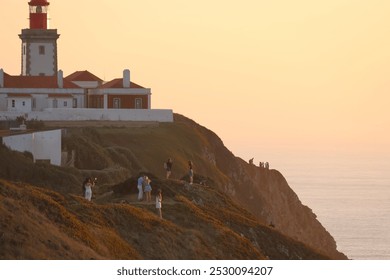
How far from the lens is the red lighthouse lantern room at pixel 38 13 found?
11938 centimetres

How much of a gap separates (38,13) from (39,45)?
8.84ft

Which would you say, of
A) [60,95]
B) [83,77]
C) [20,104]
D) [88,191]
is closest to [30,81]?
[60,95]

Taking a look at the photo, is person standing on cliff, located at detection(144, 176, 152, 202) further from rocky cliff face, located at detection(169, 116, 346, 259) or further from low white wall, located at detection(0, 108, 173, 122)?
low white wall, located at detection(0, 108, 173, 122)

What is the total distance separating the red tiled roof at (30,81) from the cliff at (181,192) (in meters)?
8.23

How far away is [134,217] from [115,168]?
3275 cm

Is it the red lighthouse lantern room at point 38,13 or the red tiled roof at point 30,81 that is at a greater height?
the red lighthouse lantern room at point 38,13

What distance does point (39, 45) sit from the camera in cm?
11825

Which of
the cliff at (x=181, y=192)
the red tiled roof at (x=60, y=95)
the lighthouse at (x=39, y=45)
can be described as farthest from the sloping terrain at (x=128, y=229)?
the lighthouse at (x=39, y=45)

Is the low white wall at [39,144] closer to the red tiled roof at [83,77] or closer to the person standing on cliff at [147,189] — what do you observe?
the person standing on cliff at [147,189]

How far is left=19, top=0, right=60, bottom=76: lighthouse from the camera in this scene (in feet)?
388

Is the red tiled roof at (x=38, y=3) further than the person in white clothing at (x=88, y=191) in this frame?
Yes
